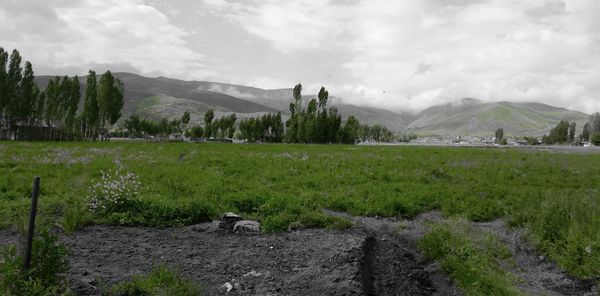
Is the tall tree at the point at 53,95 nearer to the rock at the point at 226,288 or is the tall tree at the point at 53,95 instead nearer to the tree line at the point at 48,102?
the tree line at the point at 48,102

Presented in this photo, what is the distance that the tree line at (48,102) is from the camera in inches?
3339

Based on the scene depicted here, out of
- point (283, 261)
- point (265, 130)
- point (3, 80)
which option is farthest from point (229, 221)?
point (265, 130)

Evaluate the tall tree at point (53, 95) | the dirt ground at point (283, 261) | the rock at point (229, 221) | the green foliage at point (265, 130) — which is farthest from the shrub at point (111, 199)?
the green foliage at point (265, 130)

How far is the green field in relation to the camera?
1220cm

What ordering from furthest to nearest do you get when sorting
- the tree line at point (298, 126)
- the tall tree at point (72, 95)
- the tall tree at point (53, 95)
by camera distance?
the tree line at point (298, 126), the tall tree at point (72, 95), the tall tree at point (53, 95)

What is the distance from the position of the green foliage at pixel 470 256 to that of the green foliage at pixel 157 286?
6.57 metres

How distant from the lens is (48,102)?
102 m

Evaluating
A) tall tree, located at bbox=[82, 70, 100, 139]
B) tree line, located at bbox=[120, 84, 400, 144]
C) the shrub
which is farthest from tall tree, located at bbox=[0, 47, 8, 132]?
the shrub

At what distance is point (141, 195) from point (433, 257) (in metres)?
10.9

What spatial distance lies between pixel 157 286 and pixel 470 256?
27.3 feet

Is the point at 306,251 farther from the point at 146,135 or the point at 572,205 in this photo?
the point at 146,135

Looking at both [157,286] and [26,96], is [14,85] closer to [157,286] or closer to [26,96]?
[26,96]

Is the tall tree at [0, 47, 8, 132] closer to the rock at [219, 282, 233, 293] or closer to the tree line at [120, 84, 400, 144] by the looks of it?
the tree line at [120, 84, 400, 144]

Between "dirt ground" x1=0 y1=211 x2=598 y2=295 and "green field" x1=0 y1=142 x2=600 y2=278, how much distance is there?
30.5 inches
